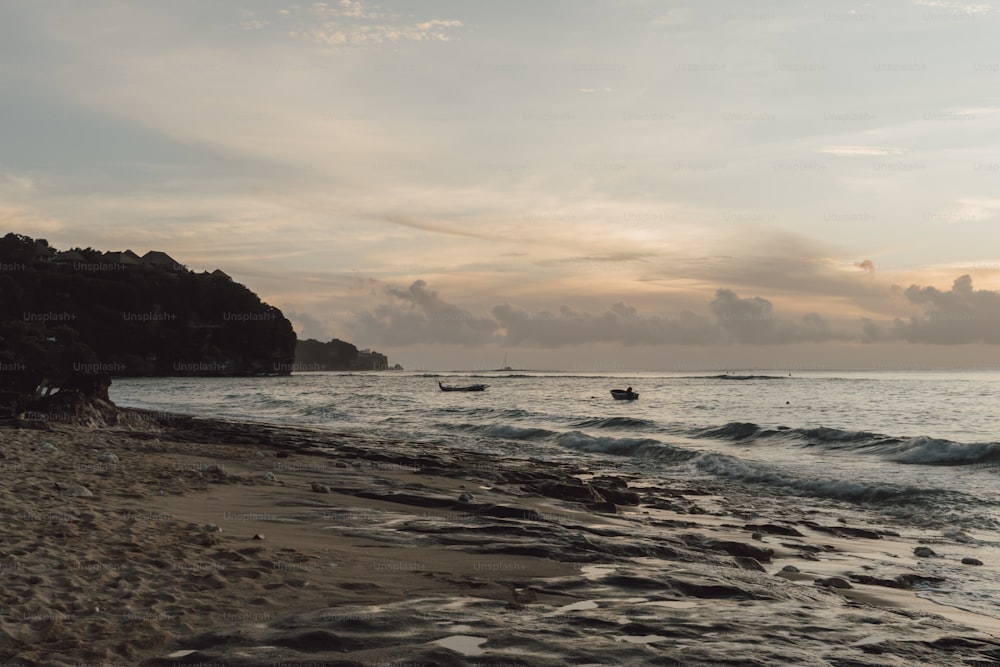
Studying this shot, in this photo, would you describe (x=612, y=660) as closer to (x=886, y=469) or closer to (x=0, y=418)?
(x=886, y=469)

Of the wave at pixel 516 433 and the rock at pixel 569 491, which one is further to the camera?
the wave at pixel 516 433

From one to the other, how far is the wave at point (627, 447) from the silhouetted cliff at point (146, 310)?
4237 inches

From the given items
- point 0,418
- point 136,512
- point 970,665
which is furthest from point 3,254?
point 970,665

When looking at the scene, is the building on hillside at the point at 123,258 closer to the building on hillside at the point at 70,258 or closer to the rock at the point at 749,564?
the building on hillside at the point at 70,258

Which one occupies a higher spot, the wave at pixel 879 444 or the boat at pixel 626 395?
the wave at pixel 879 444

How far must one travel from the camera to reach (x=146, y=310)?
495ft

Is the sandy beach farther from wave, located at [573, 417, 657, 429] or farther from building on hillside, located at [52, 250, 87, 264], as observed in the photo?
building on hillside, located at [52, 250, 87, 264]

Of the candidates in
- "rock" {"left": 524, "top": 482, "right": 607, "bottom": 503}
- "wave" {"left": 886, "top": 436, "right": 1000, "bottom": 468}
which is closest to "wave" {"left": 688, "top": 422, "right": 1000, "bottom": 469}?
"wave" {"left": 886, "top": 436, "right": 1000, "bottom": 468}

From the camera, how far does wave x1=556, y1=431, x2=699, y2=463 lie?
26.6m

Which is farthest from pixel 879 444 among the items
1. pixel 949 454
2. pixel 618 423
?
pixel 618 423

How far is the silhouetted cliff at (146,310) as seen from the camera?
13525 centimetres

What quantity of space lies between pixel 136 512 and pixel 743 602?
27.8 ft

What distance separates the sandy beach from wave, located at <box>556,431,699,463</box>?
34.5 ft

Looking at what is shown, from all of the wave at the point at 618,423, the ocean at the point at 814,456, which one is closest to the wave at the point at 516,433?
the ocean at the point at 814,456
